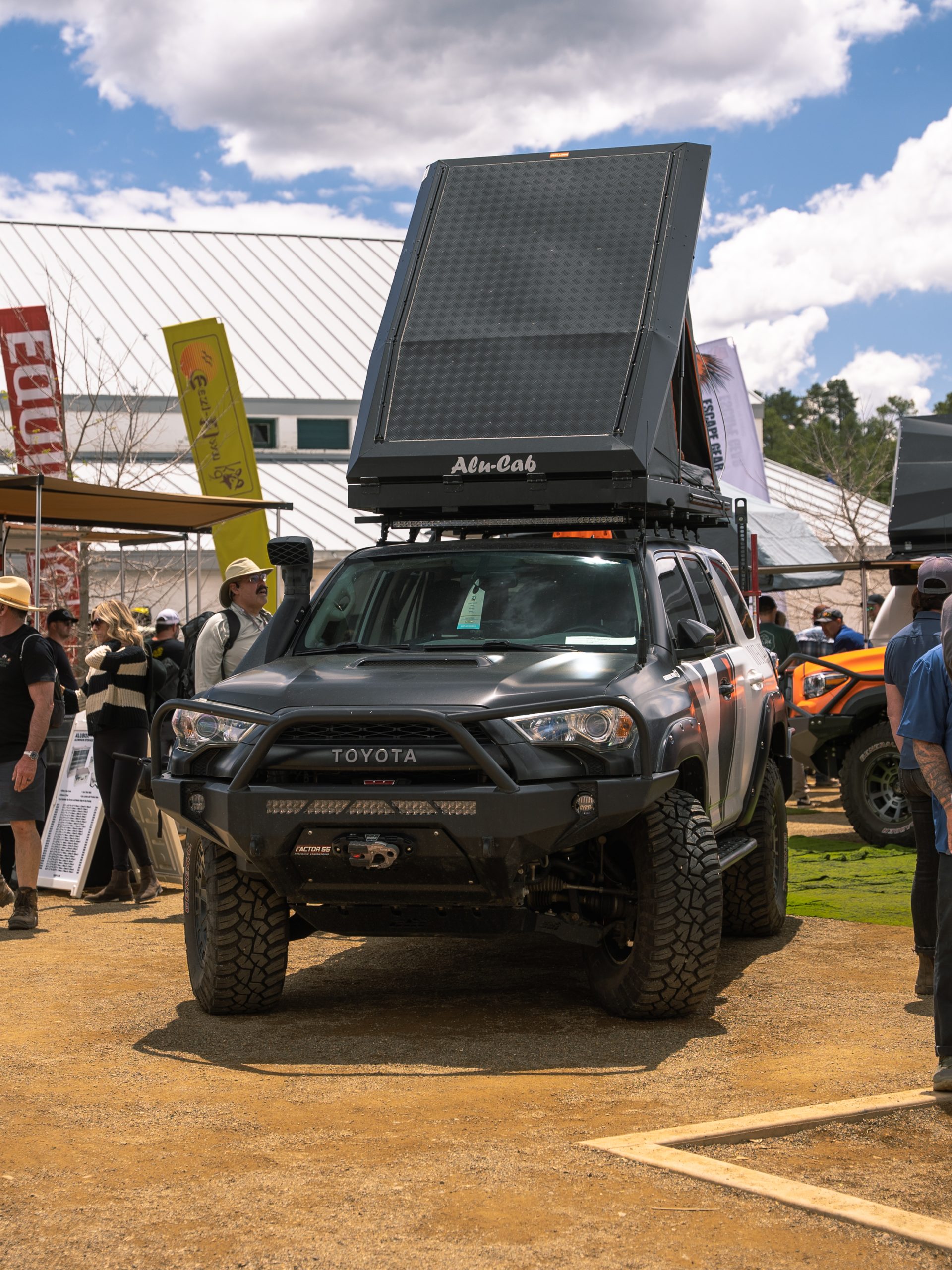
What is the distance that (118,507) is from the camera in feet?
42.8

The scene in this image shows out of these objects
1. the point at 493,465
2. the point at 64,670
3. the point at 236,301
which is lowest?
the point at 64,670

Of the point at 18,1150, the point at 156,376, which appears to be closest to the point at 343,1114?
the point at 18,1150

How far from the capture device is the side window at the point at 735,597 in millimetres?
8773

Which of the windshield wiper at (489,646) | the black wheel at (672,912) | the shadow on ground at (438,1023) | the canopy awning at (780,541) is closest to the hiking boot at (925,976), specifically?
the shadow on ground at (438,1023)

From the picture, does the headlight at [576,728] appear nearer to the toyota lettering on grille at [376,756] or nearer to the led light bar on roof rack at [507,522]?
the toyota lettering on grille at [376,756]

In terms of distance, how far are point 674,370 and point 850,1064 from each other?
417 cm

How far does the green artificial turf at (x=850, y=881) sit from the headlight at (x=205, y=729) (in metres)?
4.33

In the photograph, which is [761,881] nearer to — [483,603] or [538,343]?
[483,603]

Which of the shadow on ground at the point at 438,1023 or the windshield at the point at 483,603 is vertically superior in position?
the windshield at the point at 483,603

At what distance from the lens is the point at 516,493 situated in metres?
7.66

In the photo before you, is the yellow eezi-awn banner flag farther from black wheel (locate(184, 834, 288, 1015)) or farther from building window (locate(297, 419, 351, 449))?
building window (locate(297, 419, 351, 449))

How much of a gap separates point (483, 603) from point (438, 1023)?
1851 mm

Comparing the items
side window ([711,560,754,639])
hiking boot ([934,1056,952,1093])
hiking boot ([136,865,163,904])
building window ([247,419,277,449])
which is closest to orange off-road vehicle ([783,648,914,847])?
side window ([711,560,754,639])

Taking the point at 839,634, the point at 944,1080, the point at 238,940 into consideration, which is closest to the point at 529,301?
the point at 238,940
